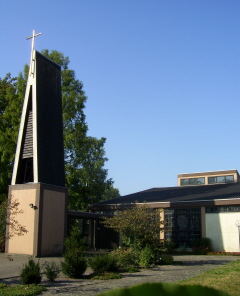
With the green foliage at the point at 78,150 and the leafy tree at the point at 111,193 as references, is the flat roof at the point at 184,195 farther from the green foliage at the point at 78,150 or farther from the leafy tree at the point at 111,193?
the leafy tree at the point at 111,193

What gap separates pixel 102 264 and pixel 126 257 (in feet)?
8.08

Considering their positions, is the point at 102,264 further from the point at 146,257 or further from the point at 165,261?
the point at 165,261

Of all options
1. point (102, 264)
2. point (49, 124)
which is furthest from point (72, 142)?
point (102, 264)

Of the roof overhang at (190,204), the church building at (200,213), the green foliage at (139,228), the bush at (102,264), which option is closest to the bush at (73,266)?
the bush at (102,264)

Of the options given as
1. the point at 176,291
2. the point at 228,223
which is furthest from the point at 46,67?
the point at 176,291

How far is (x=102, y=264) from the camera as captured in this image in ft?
47.2

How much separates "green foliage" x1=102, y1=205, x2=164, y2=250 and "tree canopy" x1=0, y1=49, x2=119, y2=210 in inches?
462

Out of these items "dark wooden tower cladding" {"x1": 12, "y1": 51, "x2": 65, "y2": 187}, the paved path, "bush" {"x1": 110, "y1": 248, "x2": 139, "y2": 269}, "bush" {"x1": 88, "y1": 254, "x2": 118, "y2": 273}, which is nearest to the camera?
the paved path

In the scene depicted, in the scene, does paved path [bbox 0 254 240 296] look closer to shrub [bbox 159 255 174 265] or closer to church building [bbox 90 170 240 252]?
shrub [bbox 159 255 174 265]

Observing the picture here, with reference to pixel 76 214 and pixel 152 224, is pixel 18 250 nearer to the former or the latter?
pixel 76 214

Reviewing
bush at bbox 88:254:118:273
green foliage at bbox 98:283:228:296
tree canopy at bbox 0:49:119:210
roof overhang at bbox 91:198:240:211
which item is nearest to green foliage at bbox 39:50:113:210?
tree canopy at bbox 0:49:119:210

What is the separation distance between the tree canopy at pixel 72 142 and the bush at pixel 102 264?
48.2 feet

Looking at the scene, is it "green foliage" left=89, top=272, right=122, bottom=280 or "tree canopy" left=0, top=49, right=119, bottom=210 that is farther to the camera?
"tree canopy" left=0, top=49, right=119, bottom=210

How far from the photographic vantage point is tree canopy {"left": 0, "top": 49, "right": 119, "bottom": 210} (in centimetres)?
2872
